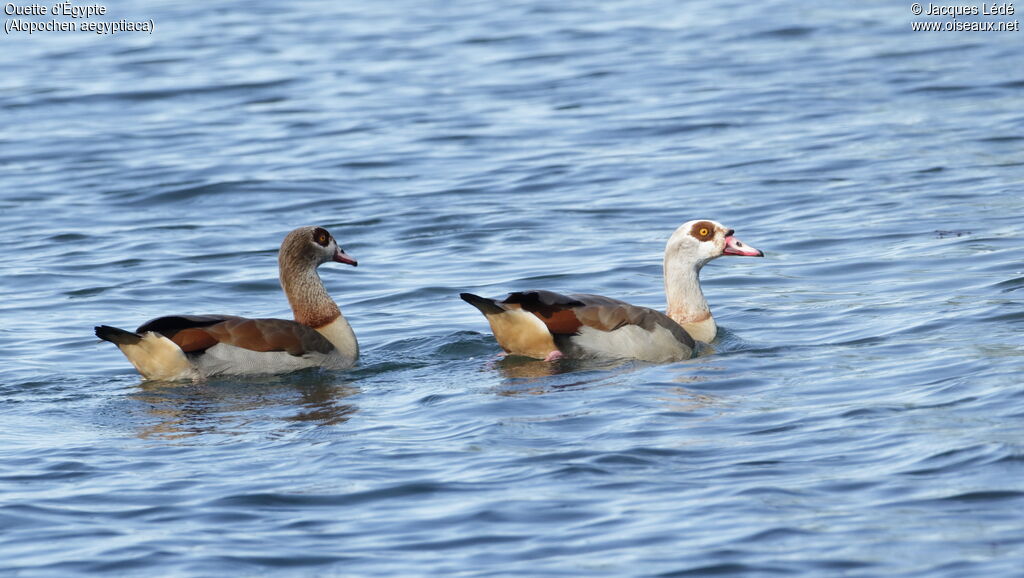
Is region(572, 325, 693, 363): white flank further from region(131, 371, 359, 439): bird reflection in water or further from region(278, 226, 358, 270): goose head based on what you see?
region(278, 226, 358, 270): goose head

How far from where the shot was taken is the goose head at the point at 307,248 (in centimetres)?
1301

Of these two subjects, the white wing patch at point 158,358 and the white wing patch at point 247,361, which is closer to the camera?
the white wing patch at point 158,358

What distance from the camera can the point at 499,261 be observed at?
16.3 meters

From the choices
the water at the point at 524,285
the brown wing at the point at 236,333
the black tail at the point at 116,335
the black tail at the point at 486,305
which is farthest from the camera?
the brown wing at the point at 236,333

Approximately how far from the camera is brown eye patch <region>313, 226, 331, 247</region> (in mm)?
13055

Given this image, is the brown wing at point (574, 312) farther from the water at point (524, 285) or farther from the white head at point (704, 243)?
the white head at point (704, 243)

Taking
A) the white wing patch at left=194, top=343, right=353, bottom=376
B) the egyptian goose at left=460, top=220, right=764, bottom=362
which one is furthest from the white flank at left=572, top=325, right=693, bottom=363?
the white wing patch at left=194, top=343, right=353, bottom=376

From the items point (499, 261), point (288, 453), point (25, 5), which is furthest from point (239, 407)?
point (25, 5)

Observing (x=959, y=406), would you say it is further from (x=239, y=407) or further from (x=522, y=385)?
(x=239, y=407)

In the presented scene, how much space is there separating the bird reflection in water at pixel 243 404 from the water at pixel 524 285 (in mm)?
43

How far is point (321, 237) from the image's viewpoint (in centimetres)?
1309

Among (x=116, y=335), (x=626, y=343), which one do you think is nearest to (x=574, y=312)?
(x=626, y=343)

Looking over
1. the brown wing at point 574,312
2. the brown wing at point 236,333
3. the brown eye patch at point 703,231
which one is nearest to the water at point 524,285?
the brown wing at point 236,333

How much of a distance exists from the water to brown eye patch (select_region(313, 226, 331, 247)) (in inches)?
37.9
